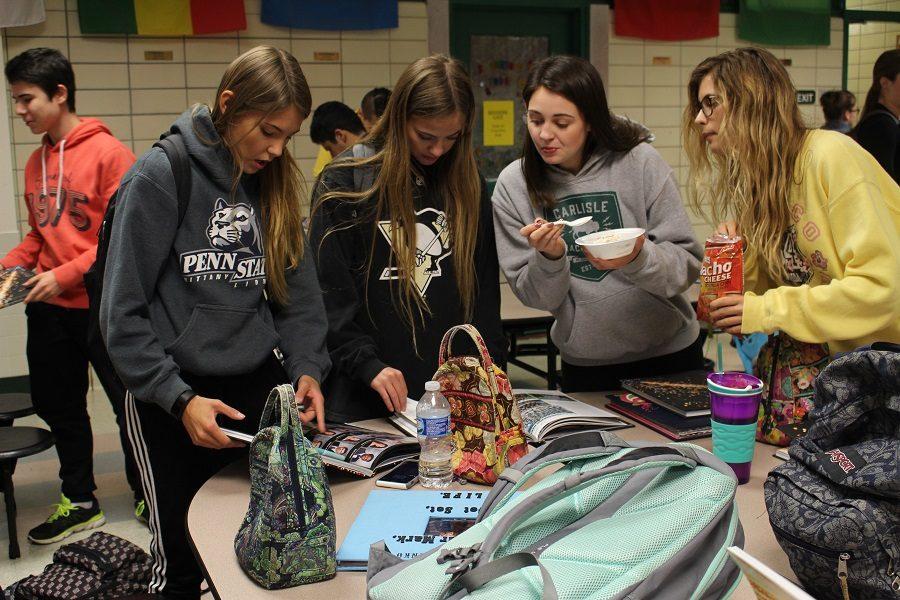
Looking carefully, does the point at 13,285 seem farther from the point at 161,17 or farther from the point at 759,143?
the point at 161,17

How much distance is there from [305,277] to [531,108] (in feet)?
2.29

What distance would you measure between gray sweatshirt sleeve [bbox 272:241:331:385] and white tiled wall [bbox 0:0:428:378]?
361cm

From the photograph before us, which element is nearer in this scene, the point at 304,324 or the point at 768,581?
the point at 768,581

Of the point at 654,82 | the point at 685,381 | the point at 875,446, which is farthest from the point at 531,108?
the point at 654,82

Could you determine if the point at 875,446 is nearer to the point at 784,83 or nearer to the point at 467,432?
the point at 467,432

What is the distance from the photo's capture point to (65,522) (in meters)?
3.20

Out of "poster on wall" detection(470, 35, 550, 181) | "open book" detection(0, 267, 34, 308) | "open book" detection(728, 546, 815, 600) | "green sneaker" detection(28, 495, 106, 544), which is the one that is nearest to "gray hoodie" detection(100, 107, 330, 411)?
"open book" detection(728, 546, 815, 600)

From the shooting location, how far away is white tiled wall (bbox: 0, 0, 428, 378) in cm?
496

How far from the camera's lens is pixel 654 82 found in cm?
661

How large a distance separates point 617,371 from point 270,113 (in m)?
1.11

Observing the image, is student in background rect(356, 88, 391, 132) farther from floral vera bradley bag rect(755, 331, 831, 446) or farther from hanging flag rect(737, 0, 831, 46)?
hanging flag rect(737, 0, 831, 46)

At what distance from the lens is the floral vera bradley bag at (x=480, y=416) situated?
5.11ft

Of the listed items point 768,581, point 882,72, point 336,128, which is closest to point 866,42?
point 882,72

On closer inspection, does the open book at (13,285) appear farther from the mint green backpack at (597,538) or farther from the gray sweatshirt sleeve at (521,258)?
the mint green backpack at (597,538)
